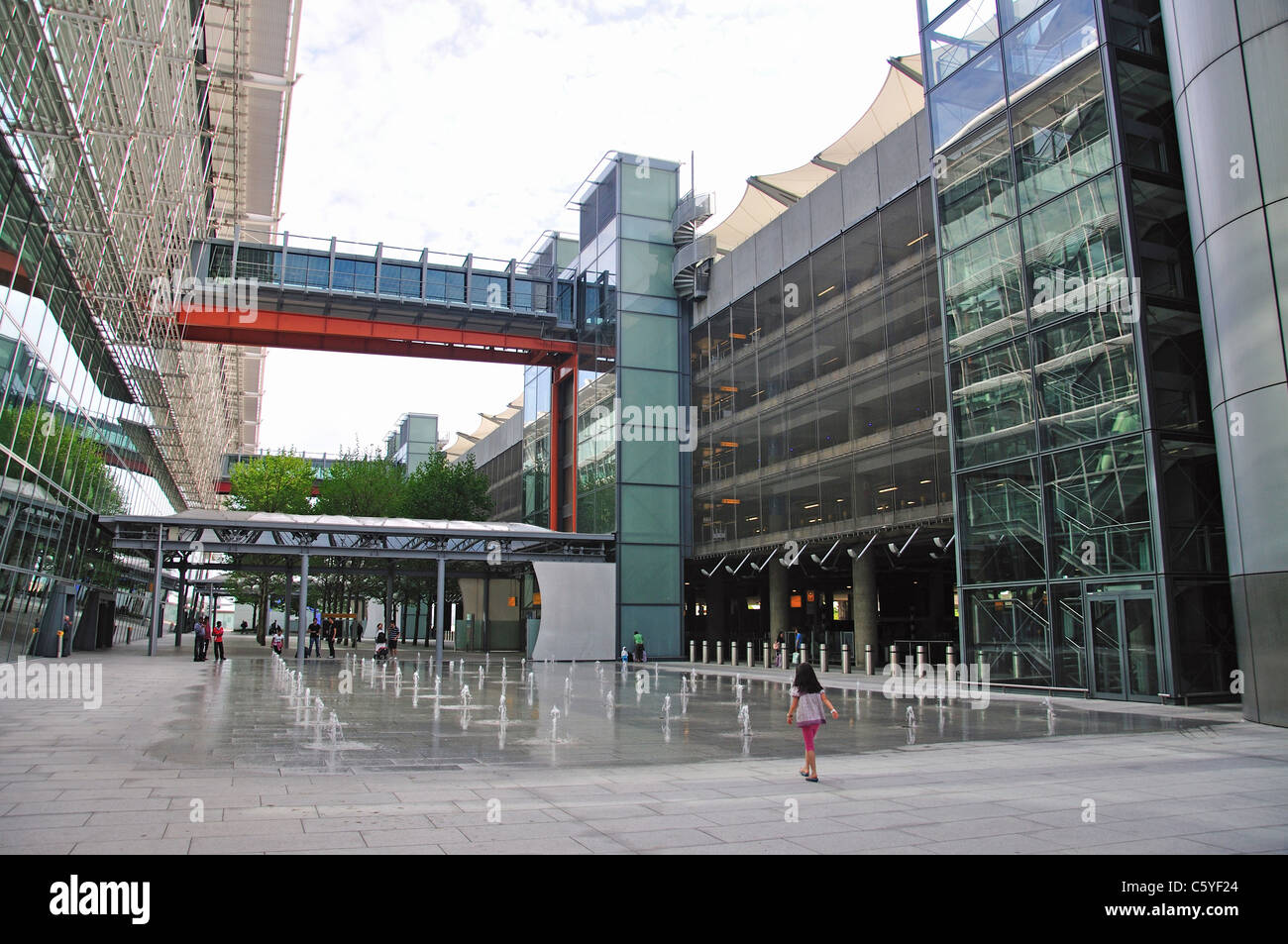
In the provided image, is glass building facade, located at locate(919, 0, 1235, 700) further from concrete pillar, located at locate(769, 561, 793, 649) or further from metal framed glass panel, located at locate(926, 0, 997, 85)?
concrete pillar, located at locate(769, 561, 793, 649)

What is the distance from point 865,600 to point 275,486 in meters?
38.9

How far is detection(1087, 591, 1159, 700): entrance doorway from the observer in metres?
20.9

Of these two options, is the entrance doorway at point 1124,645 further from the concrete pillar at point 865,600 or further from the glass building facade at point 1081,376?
the concrete pillar at point 865,600

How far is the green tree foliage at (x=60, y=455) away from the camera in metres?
24.3

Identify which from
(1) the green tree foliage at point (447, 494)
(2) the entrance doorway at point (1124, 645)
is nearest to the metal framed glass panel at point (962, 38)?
(2) the entrance doorway at point (1124, 645)

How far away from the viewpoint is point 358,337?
46469mm

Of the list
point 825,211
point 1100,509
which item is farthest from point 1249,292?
point 825,211

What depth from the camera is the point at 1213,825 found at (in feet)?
27.1

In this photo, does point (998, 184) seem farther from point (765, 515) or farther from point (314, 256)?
point (314, 256)

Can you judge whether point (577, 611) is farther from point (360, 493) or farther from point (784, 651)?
point (360, 493)

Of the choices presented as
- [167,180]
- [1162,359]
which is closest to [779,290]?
[1162,359]

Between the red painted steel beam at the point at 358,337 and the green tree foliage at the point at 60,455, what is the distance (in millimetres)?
9339

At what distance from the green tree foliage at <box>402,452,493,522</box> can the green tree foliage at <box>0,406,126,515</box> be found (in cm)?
2033

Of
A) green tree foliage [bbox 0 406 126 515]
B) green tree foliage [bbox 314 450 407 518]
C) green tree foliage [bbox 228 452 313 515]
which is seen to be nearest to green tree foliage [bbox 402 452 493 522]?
green tree foliage [bbox 314 450 407 518]
